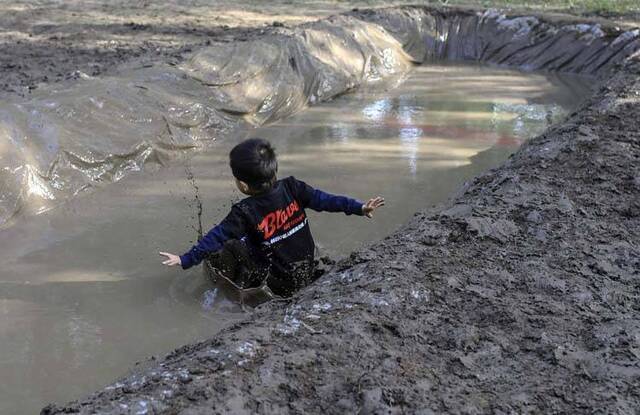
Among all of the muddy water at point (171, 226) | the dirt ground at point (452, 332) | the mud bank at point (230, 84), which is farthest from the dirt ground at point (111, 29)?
the dirt ground at point (452, 332)

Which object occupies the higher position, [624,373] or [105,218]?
[624,373]

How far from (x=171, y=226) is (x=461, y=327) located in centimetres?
316

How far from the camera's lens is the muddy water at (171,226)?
391 cm

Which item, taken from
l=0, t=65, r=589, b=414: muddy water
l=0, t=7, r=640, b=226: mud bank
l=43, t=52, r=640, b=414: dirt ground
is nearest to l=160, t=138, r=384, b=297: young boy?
l=0, t=65, r=589, b=414: muddy water

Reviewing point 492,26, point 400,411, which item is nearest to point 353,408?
point 400,411

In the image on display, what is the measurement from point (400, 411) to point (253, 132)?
20.6 feet

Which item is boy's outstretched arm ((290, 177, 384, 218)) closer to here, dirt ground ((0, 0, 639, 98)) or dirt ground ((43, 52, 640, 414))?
dirt ground ((43, 52, 640, 414))

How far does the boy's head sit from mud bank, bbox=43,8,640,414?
633 mm

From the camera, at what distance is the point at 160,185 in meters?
6.51

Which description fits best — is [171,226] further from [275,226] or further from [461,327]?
[461,327]

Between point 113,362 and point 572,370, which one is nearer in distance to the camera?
point 572,370

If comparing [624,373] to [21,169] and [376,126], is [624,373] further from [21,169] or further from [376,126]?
[376,126]

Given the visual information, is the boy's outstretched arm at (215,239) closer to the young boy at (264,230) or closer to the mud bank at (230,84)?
the young boy at (264,230)

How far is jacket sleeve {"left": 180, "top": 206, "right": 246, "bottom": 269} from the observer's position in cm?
389
